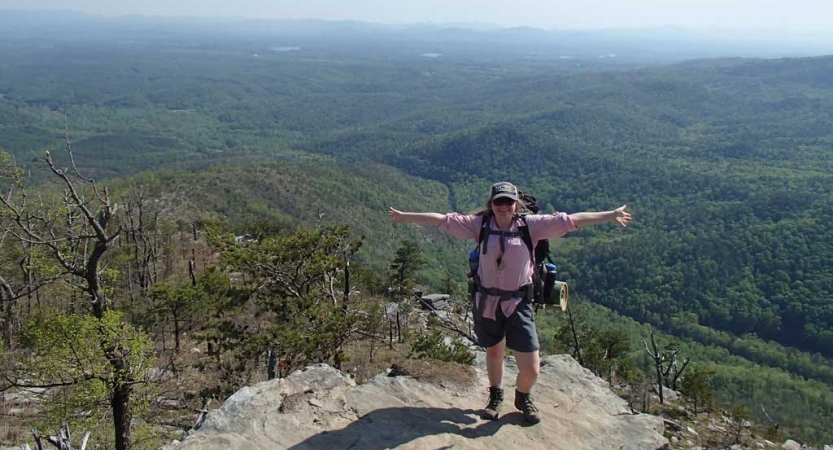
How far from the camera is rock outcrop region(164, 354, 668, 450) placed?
5.47 m

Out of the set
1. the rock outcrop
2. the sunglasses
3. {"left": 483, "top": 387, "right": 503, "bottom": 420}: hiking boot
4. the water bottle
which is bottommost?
the rock outcrop

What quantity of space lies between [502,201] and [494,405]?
7.50ft

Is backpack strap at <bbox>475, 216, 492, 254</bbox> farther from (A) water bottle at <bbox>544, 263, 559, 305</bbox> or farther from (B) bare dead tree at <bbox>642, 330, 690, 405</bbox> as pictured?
(B) bare dead tree at <bbox>642, 330, 690, 405</bbox>

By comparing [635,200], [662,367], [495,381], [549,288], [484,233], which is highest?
[484,233]

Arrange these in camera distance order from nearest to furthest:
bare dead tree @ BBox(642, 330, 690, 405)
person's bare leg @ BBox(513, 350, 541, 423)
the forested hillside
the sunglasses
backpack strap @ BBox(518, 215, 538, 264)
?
1. the sunglasses
2. backpack strap @ BBox(518, 215, 538, 264)
3. person's bare leg @ BBox(513, 350, 541, 423)
4. bare dead tree @ BBox(642, 330, 690, 405)
5. the forested hillside

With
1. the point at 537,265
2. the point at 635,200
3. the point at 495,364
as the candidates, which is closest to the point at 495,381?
the point at 495,364

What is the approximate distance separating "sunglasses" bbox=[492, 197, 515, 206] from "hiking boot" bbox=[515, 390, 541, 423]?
2107 millimetres

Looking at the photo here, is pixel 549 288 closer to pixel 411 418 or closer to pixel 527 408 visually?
pixel 527 408

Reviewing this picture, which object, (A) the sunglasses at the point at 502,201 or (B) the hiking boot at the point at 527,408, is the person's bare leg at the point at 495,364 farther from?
(A) the sunglasses at the point at 502,201

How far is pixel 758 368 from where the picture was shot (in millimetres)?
52562

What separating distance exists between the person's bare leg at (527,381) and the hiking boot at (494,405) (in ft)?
0.63

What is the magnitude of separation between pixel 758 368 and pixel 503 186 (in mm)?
59278

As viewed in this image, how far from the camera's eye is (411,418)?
19.5 feet

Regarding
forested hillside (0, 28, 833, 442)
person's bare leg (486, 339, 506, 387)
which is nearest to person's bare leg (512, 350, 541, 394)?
person's bare leg (486, 339, 506, 387)
